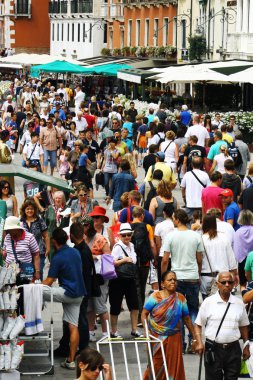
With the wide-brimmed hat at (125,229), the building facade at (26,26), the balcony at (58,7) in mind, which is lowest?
the building facade at (26,26)

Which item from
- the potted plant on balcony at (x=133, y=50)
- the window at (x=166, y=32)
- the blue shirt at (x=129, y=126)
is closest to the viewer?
the blue shirt at (x=129, y=126)

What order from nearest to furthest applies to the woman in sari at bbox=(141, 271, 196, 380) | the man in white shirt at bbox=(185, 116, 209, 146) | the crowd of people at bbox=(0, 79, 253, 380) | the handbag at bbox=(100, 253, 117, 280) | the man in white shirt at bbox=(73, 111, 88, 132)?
the crowd of people at bbox=(0, 79, 253, 380) < the woman in sari at bbox=(141, 271, 196, 380) < the handbag at bbox=(100, 253, 117, 280) < the man in white shirt at bbox=(185, 116, 209, 146) < the man in white shirt at bbox=(73, 111, 88, 132)

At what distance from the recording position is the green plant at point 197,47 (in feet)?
186

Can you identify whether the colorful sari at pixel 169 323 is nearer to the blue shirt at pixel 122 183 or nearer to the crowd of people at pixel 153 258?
the crowd of people at pixel 153 258

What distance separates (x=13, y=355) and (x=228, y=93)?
32.4 meters

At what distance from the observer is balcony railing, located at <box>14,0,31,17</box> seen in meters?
108

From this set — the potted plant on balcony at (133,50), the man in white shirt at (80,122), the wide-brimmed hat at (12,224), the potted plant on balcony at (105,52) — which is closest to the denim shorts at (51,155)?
the man in white shirt at (80,122)

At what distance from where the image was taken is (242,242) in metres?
14.7

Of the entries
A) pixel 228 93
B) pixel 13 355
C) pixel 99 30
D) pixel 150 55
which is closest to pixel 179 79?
pixel 228 93

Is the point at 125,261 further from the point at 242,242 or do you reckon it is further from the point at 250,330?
the point at 250,330

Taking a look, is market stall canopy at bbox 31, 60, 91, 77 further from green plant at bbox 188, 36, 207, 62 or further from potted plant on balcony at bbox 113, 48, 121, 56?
potted plant on balcony at bbox 113, 48, 121, 56

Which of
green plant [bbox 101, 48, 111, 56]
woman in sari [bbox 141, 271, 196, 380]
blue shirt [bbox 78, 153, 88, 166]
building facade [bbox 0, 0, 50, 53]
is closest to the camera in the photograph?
woman in sari [bbox 141, 271, 196, 380]

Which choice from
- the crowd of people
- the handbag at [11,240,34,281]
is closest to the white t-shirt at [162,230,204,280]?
the crowd of people

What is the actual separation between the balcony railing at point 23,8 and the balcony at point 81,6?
48.5 feet
